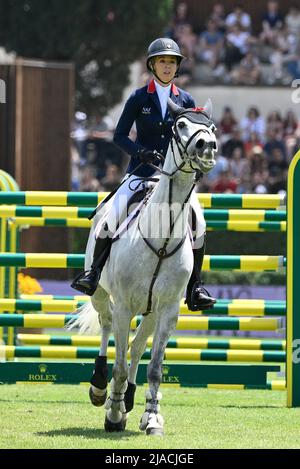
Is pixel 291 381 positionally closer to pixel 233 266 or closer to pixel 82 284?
pixel 233 266

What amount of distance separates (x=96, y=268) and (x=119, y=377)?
83 cm

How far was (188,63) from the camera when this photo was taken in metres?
27.3

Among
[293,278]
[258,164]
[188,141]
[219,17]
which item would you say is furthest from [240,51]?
[188,141]

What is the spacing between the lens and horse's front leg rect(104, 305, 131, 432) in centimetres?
877

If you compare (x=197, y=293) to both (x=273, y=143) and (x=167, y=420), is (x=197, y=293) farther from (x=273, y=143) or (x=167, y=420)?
(x=273, y=143)

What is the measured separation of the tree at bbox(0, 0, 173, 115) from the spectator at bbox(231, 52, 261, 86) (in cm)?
241

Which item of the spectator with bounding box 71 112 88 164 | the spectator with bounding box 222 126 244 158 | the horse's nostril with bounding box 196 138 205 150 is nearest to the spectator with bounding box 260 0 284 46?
the spectator with bounding box 222 126 244 158

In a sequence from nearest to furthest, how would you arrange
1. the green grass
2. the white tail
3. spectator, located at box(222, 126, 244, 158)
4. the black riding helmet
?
1. the green grass
2. the black riding helmet
3. the white tail
4. spectator, located at box(222, 126, 244, 158)

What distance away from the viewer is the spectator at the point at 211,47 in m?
27.6

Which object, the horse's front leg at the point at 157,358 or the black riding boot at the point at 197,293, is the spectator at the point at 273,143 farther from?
the horse's front leg at the point at 157,358

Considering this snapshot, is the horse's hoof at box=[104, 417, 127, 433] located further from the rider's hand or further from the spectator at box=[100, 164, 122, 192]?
the spectator at box=[100, 164, 122, 192]

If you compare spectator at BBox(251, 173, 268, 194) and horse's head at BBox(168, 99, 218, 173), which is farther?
spectator at BBox(251, 173, 268, 194)

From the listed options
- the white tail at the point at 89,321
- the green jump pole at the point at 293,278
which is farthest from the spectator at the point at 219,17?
the white tail at the point at 89,321

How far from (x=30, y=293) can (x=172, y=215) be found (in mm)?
4925
